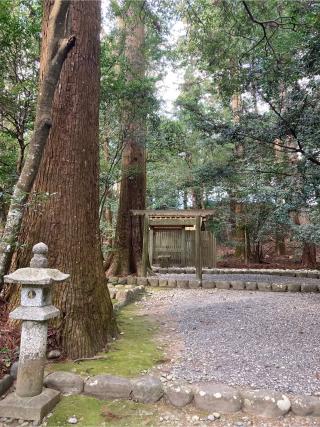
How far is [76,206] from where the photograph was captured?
343 cm

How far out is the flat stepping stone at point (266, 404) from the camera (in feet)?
→ 7.45

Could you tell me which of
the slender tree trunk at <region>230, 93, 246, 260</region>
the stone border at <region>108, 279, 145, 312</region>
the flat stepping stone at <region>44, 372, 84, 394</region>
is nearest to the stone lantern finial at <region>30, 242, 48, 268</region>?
the flat stepping stone at <region>44, 372, 84, 394</region>

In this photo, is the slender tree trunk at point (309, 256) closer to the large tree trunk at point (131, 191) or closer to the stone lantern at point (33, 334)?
the large tree trunk at point (131, 191)

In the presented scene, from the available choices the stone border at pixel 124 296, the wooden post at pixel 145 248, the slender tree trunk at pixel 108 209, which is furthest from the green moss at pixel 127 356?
the slender tree trunk at pixel 108 209

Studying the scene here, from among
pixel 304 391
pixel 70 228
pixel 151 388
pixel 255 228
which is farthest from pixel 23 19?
pixel 255 228

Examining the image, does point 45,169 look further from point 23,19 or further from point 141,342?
point 23,19

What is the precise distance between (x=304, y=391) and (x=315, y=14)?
5.15m

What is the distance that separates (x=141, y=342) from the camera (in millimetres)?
3701

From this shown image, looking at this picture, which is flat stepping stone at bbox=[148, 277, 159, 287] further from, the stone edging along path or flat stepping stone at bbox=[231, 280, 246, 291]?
the stone edging along path

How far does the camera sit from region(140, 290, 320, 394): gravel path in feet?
9.13

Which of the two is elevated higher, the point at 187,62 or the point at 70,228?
the point at 187,62

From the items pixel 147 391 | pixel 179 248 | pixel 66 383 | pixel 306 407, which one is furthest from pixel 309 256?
pixel 66 383

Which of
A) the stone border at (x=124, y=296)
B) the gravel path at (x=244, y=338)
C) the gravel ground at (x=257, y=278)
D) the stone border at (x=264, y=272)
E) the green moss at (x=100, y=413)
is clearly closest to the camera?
the green moss at (x=100, y=413)

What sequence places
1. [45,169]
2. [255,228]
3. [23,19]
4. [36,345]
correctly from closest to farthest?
1. [36,345]
2. [45,169]
3. [23,19]
4. [255,228]
